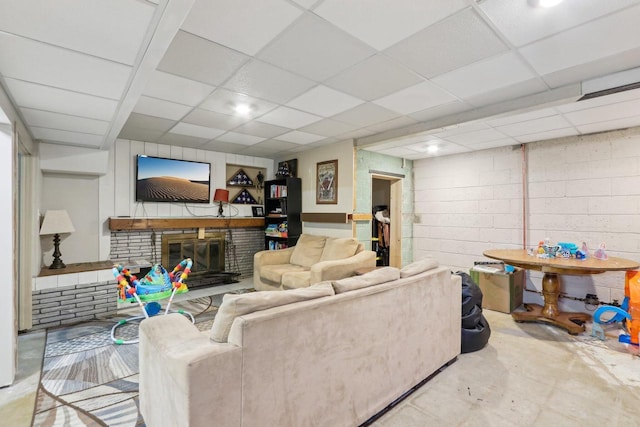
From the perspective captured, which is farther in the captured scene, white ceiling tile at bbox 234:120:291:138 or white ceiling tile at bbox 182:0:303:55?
white ceiling tile at bbox 234:120:291:138

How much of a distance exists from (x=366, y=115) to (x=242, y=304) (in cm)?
273

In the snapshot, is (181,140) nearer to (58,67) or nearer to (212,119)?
(212,119)

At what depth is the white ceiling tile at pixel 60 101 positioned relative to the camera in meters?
2.14

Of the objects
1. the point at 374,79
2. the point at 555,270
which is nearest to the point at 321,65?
the point at 374,79

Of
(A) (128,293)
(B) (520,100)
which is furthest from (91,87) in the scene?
(B) (520,100)

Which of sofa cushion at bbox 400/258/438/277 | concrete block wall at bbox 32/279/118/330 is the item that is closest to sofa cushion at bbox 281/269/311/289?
sofa cushion at bbox 400/258/438/277

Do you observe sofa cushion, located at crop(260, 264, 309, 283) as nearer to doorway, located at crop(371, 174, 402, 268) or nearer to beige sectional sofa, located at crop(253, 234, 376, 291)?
beige sectional sofa, located at crop(253, 234, 376, 291)

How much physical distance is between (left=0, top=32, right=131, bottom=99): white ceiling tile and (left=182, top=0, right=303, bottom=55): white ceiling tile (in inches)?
21.5

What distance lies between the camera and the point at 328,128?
4.06 meters

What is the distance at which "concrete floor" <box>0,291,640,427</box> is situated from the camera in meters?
1.89

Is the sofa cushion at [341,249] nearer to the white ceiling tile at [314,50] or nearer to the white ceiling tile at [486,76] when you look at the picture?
the white ceiling tile at [486,76]

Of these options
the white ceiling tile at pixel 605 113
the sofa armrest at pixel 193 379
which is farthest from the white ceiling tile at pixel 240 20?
the white ceiling tile at pixel 605 113

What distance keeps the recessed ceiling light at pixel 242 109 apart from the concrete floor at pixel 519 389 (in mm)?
2819

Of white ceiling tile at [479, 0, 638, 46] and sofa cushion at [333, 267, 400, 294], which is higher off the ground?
white ceiling tile at [479, 0, 638, 46]
